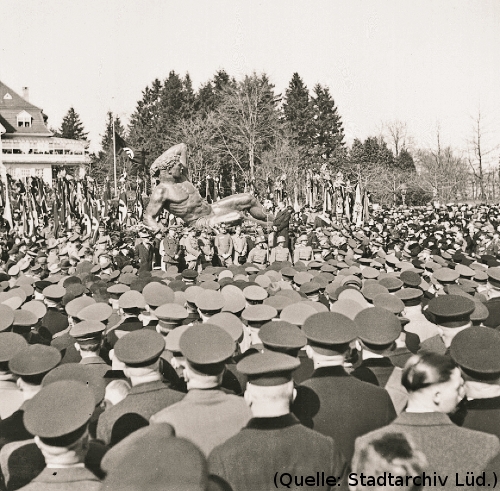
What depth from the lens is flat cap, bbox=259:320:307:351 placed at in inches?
130

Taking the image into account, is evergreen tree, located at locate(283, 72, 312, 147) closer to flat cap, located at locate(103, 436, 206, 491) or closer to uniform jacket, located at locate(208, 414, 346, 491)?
uniform jacket, located at locate(208, 414, 346, 491)

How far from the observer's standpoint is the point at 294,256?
13516 mm

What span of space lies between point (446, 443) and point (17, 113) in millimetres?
65942

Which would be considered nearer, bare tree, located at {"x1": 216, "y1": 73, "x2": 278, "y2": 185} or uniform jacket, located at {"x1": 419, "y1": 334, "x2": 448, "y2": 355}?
uniform jacket, located at {"x1": 419, "y1": 334, "x2": 448, "y2": 355}

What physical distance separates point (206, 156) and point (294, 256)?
115ft

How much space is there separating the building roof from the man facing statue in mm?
51767

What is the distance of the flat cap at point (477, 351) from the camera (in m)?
2.80

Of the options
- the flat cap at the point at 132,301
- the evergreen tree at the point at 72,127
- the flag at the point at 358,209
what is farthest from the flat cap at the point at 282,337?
the evergreen tree at the point at 72,127

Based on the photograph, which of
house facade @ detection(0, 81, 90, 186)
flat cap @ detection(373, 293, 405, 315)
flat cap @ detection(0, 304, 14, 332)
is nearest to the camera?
flat cap @ detection(0, 304, 14, 332)

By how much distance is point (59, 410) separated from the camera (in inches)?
97.3

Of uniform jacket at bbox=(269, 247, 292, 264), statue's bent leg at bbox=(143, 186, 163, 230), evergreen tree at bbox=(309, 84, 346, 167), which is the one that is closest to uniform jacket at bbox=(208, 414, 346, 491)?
uniform jacket at bbox=(269, 247, 292, 264)

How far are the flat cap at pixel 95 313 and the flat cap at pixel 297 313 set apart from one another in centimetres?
148

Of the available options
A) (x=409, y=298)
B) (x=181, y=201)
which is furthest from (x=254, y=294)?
(x=181, y=201)

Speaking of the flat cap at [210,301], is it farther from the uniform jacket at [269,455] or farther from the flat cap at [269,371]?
the uniform jacket at [269,455]
